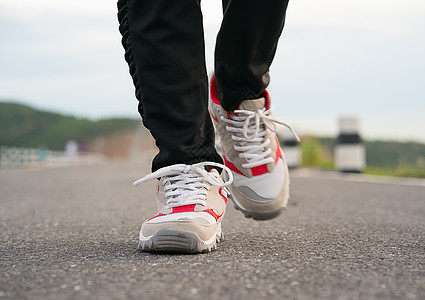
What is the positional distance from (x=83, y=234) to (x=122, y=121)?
103m

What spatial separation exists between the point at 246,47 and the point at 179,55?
0.79 feet

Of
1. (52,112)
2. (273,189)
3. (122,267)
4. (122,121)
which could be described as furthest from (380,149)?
(52,112)

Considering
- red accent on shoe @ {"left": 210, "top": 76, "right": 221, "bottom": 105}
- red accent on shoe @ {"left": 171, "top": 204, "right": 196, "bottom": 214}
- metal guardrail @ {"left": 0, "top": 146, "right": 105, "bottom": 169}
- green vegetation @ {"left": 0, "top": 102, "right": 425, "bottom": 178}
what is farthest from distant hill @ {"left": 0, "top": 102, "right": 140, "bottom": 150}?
red accent on shoe @ {"left": 171, "top": 204, "right": 196, "bottom": 214}

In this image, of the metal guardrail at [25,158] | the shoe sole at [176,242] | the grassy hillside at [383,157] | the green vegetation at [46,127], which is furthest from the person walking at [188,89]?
the green vegetation at [46,127]

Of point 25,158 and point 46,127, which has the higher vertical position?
point 25,158

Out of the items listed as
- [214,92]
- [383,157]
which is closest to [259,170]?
[214,92]

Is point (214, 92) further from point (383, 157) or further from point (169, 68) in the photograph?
point (383, 157)

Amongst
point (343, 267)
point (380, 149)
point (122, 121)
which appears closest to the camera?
point (343, 267)

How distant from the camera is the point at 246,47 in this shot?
1723mm

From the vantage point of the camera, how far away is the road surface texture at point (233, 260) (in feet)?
3.49

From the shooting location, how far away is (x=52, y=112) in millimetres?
108375

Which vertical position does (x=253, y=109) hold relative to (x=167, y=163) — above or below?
above

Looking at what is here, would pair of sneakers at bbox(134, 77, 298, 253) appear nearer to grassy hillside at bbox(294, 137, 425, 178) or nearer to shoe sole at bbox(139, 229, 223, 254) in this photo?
shoe sole at bbox(139, 229, 223, 254)

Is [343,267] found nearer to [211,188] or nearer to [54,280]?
[211,188]
